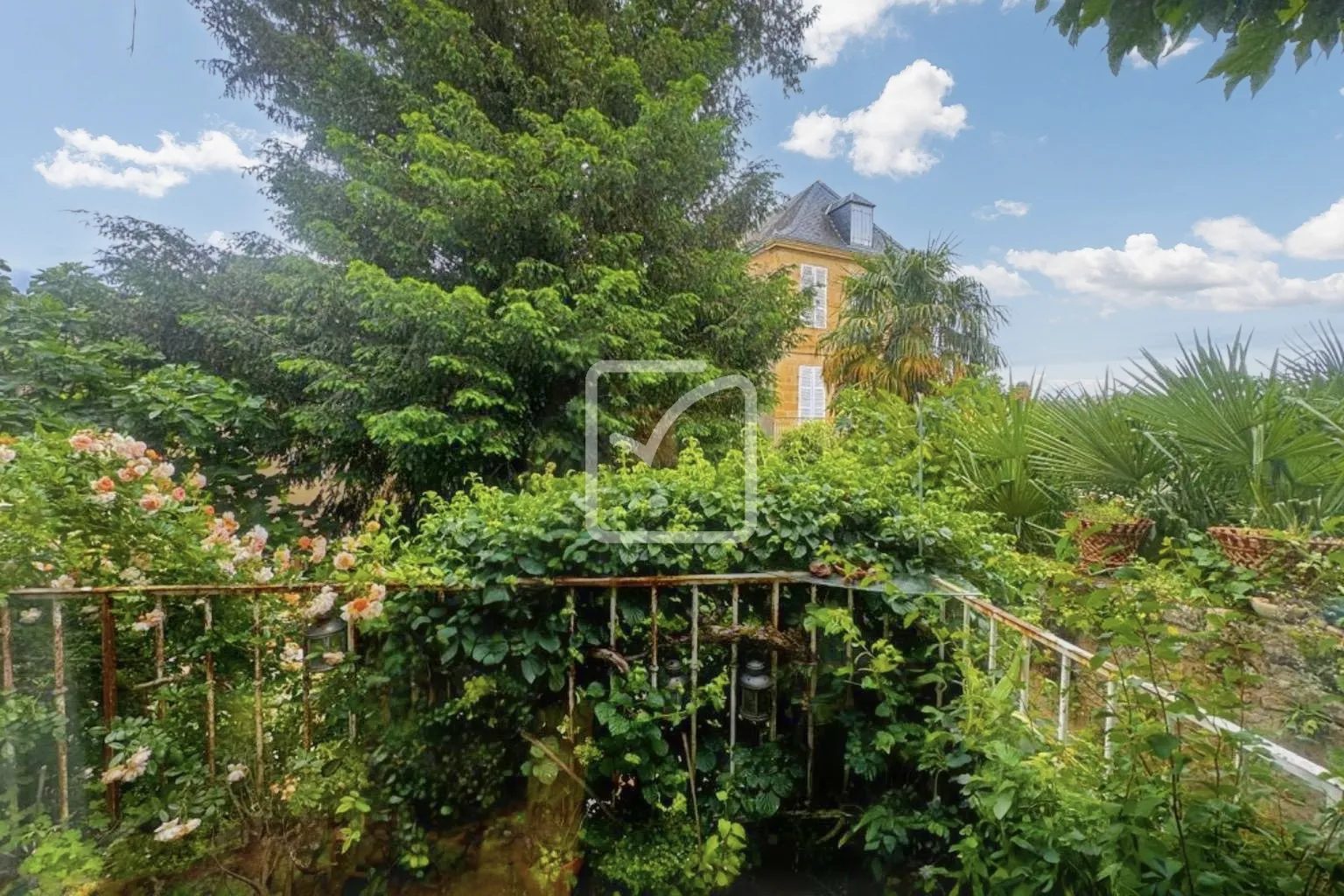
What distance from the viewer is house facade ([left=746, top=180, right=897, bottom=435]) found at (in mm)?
10047

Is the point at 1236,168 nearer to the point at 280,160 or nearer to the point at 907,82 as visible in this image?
the point at 907,82

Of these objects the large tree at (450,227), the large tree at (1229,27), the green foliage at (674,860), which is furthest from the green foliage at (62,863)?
the large tree at (450,227)

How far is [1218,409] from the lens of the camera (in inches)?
91.2

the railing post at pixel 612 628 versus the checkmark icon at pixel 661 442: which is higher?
the checkmark icon at pixel 661 442

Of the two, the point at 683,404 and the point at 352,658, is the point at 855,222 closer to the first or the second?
the point at 683,404

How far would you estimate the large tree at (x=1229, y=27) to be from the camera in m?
0.89

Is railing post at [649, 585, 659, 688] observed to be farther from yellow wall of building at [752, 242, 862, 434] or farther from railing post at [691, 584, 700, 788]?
yellow wall of building at [752, 242, 862, 434]

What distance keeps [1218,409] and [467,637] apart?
319 centimetres

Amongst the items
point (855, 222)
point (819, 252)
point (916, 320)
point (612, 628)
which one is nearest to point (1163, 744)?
point (612, 628)

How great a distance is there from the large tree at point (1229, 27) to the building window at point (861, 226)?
11089 millimetres

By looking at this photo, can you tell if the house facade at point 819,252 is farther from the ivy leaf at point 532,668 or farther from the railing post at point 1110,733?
the railing post at point 1110,733

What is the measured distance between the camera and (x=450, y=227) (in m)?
4.41

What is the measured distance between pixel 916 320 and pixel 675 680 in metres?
8.59

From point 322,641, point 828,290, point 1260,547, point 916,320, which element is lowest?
point 322,641
